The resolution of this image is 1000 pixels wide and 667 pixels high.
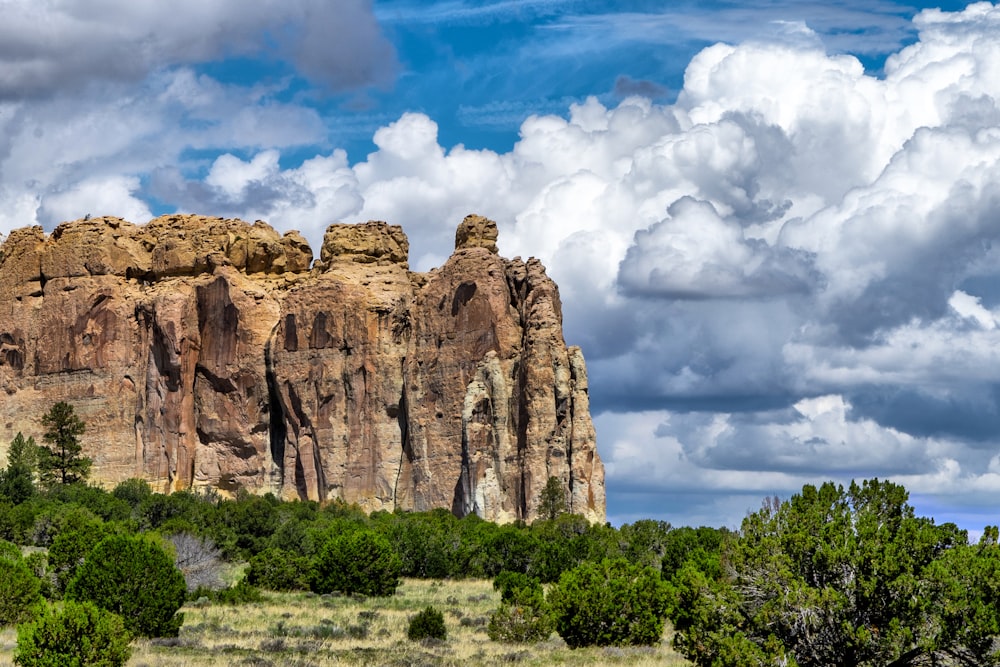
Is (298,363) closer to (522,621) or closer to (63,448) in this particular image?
(63,448)

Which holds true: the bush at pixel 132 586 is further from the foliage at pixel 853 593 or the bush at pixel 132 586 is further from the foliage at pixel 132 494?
the foliage at pixel 132 494

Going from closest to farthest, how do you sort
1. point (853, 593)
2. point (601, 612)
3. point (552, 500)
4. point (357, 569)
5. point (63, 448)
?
point (853, 593), point (601, 612), point (357, 569), point (552, 500), point (63, 448)

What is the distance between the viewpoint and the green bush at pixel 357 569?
172 feet

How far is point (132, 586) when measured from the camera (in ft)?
116

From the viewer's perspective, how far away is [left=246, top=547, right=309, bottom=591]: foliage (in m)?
53.4

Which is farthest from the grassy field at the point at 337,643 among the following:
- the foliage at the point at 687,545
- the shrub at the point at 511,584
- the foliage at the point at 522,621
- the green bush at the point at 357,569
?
the foliage at the point at 687,545

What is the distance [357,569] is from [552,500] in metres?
42.5

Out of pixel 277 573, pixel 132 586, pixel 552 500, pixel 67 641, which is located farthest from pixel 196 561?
pixel 552 500

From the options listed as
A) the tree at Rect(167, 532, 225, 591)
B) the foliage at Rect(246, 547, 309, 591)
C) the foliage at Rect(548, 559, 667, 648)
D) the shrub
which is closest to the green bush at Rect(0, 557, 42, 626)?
the tree at Rect(167, 532, 225, 591)

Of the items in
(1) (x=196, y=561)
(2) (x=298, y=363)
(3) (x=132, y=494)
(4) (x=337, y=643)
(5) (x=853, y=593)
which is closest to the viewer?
(5) (x=853, y=593)

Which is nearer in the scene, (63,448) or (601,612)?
(601,612)

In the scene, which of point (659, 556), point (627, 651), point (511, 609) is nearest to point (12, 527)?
point (659, 556)

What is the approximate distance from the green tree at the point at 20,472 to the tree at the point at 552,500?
104ft

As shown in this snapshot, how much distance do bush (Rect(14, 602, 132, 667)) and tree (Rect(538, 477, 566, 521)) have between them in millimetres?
64687
